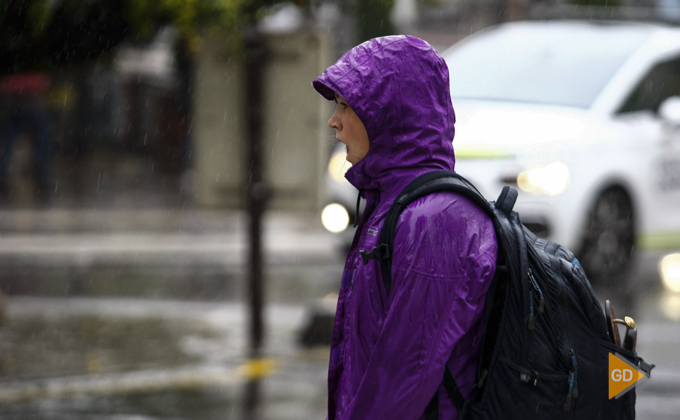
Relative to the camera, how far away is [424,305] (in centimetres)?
207

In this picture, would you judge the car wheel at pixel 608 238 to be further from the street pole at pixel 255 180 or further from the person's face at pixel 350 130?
the person's face at pixel 350 130

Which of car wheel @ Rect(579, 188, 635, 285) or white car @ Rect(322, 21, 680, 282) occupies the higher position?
Answer: white car @ Rect(322, 21, 680, 282)

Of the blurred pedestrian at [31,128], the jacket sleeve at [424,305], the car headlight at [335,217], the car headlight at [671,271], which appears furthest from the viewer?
the blurred pedestrian at [31,128]

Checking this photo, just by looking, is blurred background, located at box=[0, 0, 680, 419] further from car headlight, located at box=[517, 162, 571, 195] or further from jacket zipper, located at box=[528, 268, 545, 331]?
jacket zipper, located at box=[528, 268, 545, 331]

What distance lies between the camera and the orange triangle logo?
7.21ft

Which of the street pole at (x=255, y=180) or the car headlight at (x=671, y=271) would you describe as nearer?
the street pole at (x=255, y=180)

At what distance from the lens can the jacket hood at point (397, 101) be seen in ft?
7.30

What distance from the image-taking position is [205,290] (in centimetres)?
875

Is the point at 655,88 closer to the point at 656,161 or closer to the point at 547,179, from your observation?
the point at 656,161

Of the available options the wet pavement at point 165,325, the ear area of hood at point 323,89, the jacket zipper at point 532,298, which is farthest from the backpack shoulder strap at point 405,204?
the wet pavement at point 165,325

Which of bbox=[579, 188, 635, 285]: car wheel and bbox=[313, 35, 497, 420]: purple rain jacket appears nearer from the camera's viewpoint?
bbox=[313, 35, 497, 420]: purple rain jacket

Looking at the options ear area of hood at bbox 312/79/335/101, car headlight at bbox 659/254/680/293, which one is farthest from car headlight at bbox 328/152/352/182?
ear area of hood at bbox 312/79/335/101

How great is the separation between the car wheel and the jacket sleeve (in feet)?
18.2

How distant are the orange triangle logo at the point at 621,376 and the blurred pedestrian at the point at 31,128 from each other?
1442 centimetres
